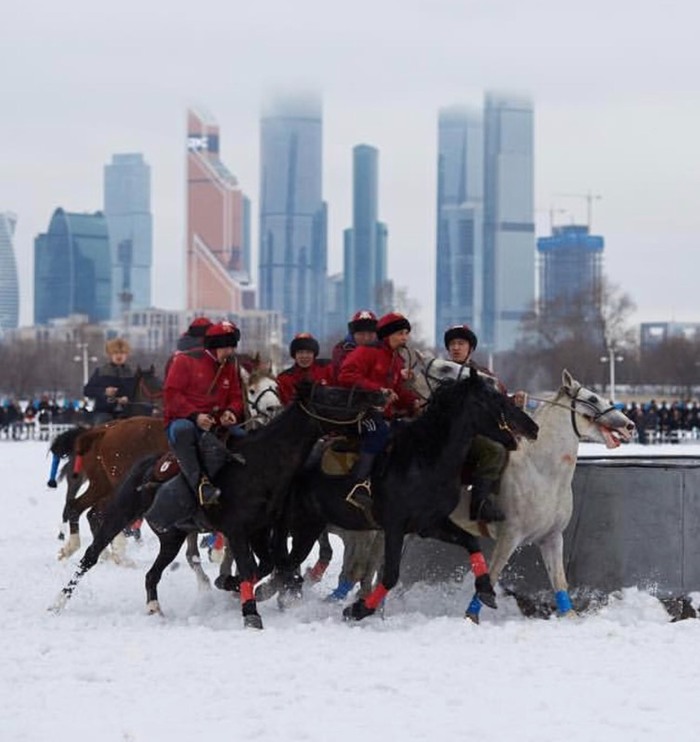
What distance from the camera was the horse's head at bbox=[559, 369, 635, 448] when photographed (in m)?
13.3

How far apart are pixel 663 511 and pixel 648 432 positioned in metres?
40.8

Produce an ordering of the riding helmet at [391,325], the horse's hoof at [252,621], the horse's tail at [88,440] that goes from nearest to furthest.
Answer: the horse's hoof at [252,621], the riding helmet at [391,325], the horse's tail at [88,440]

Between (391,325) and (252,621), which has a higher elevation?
(391,325)

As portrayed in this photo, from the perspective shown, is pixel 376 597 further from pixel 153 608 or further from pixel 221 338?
pixel 221 338

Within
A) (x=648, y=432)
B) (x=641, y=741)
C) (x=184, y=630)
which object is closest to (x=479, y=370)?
(x=184, y=630)

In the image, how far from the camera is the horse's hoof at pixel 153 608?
521 inches

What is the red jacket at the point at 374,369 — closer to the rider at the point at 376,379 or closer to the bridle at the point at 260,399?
the rider at the point at 376,379

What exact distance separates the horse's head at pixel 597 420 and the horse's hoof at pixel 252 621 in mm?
2812

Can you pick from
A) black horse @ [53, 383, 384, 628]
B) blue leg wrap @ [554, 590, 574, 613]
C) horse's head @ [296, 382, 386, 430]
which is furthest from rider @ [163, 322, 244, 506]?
blue leg wrap @ [554, 590, 574, 613]

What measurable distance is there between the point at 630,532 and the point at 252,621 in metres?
3.03

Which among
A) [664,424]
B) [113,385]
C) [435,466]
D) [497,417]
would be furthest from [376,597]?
[664,424]

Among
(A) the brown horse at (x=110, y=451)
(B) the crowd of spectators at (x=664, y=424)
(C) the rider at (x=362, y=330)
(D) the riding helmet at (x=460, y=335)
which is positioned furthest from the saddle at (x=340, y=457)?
(B) the crowd of spectators at (x=664, y=424)

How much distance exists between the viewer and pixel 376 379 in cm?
1290

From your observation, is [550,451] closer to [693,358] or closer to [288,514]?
[288,514]
